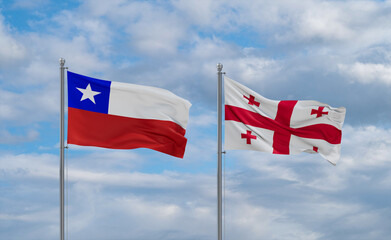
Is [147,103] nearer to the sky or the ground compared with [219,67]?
nearer to the ground

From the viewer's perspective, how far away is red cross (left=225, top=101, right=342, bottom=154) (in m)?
21.2

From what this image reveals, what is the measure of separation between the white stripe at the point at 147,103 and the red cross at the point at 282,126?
1650mm

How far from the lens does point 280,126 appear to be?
2198 cm

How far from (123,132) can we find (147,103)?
4.32 feet

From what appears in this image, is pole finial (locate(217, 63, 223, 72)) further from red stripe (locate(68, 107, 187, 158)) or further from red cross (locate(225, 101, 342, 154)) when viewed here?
red stripe (locate(68, 107, 187, 158))

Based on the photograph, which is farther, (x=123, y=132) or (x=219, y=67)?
(x=219, y=67)

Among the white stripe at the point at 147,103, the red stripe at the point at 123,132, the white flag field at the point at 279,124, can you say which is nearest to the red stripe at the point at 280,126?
the white flag field at the point at 279,124

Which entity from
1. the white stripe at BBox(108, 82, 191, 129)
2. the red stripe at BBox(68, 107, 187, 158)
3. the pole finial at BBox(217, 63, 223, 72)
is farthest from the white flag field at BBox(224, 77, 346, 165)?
the red stripe at BBox(68, 107, 187, 158)

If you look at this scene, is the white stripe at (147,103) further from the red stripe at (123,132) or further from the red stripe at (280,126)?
the red stripe at (280,126)

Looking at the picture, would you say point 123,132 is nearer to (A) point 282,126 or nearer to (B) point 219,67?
(B) point 219,67

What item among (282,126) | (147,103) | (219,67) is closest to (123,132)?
(147,103)

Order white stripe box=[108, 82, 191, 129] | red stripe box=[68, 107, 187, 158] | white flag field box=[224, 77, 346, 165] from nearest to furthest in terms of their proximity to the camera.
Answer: red stripe box=[68, 107, 187, 158], white stripe box=[108, 82, 191, 129], white flag field box=[224, 77, 346, 165]

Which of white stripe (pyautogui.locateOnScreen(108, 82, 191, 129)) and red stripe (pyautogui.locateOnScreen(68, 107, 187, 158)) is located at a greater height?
white stripe (pyautogui.locateOnScreen(108, 82, 191, 129))

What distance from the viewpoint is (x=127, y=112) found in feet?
67.8
